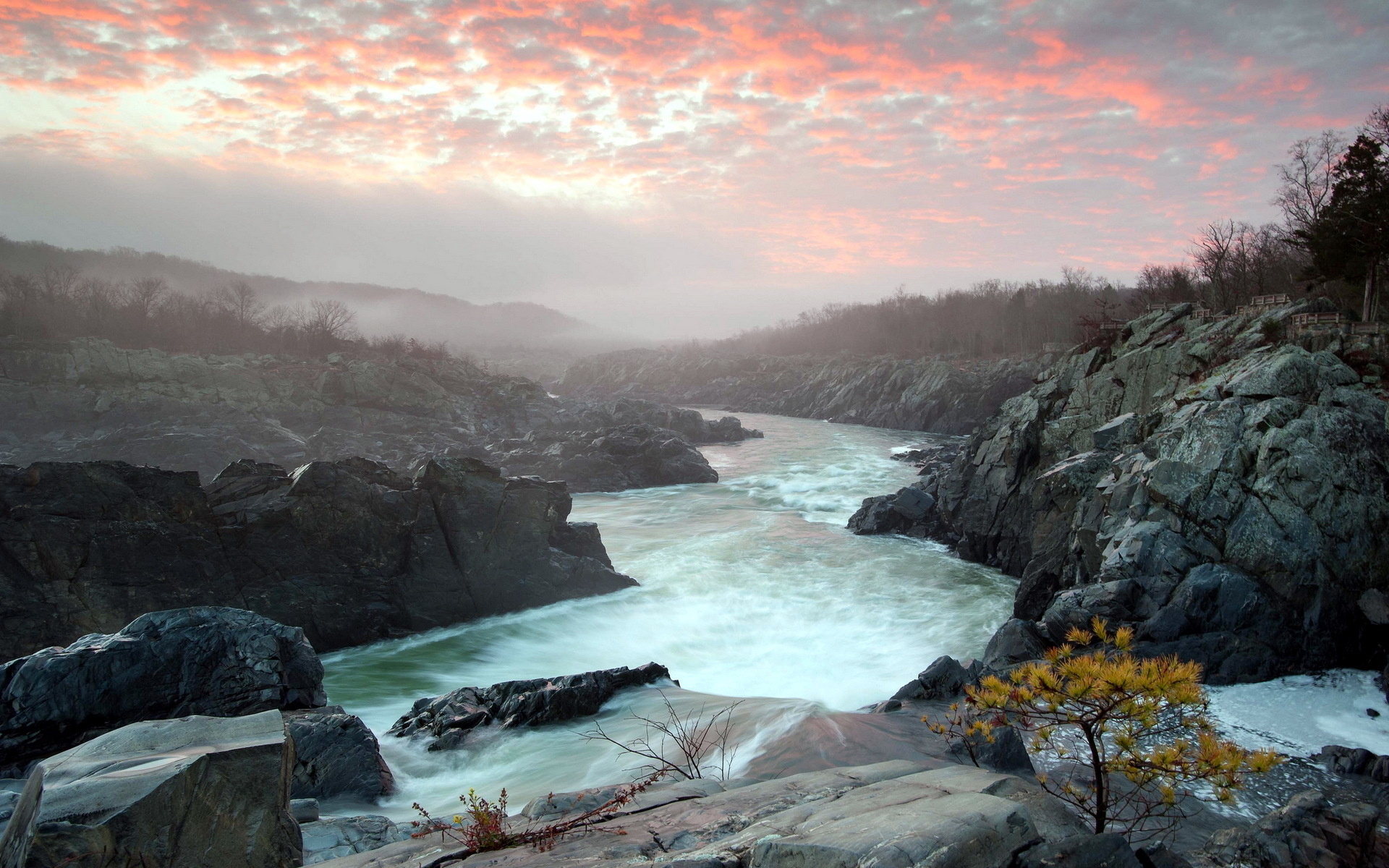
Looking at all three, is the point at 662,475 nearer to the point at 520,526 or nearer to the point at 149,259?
the point at 520,526

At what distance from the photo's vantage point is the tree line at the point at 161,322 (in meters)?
38.7

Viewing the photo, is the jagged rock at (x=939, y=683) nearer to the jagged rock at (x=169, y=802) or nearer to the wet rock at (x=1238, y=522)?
the wet rock at (x=1238, y=522)

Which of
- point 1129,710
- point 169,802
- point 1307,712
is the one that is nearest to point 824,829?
point 1129,710

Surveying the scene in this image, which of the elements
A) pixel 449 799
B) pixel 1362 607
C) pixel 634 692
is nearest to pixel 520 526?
pixel 634 692

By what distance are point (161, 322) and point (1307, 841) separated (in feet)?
183

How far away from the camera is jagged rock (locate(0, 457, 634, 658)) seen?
42.4ft

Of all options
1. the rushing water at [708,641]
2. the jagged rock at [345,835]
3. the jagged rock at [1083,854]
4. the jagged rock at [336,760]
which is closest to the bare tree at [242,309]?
the rushing water at [708,641]

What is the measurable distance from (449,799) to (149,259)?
171331mm

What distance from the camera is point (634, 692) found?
38.9ft

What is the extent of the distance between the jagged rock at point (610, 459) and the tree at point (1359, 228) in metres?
27.1

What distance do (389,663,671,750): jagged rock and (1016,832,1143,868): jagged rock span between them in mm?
8296

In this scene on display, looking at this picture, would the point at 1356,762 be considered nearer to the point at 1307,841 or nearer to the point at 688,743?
the point at 1307,841

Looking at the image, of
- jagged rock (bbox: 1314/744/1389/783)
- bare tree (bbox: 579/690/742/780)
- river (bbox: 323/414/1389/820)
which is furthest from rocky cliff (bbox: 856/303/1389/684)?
bare tree (bbox: 579/690/742/780)

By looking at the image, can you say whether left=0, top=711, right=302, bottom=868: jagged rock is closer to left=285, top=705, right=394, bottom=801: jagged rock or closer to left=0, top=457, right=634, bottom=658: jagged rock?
left=285, top=705, right=394, bottom=801: jagged rock
